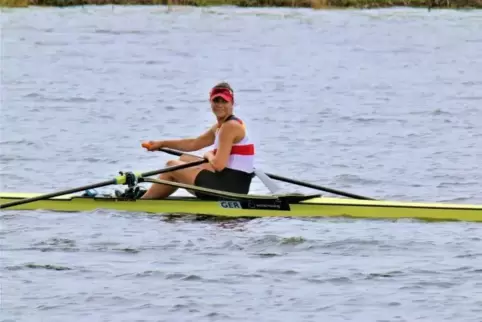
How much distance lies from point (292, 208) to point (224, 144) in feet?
3.25

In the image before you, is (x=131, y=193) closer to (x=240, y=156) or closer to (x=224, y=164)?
(x=224, y=164)

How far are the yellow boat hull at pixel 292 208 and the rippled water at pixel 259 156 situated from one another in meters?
0.11

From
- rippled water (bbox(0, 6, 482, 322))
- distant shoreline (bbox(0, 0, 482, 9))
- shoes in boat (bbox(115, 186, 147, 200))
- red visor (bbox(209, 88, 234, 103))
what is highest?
distant shoreline (bbox(0, 0, 482, 9))

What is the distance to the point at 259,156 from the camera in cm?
2283

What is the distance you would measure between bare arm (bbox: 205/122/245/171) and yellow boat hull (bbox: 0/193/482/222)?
41cm

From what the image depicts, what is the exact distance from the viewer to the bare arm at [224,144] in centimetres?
1538

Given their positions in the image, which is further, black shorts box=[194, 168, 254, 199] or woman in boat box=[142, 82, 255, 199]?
black shorts box=[194, 168, 254, 199]

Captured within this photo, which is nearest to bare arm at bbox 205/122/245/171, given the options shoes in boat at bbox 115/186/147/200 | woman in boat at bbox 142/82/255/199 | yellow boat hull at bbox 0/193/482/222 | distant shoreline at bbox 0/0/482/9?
woman in boat at bbox 142/82/255/199

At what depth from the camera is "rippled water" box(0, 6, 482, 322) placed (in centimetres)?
1269

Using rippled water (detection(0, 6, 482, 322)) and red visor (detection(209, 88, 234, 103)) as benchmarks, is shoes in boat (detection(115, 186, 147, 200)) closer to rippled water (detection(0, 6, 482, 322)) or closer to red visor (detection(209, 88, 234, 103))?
rippled water (detection(0, 6, 482, 322))

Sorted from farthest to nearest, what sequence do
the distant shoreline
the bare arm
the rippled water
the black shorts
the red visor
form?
the distant shoreline < the black shorts < the bare arm < the red visor < the rippled water

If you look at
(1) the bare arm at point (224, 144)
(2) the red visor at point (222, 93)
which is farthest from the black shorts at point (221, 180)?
(2) the red visor at point (222, 93)

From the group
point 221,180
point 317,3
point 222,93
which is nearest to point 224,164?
point 221,180

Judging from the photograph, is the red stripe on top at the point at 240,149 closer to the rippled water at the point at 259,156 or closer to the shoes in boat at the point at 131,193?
the rippled water at the point at 259,156
